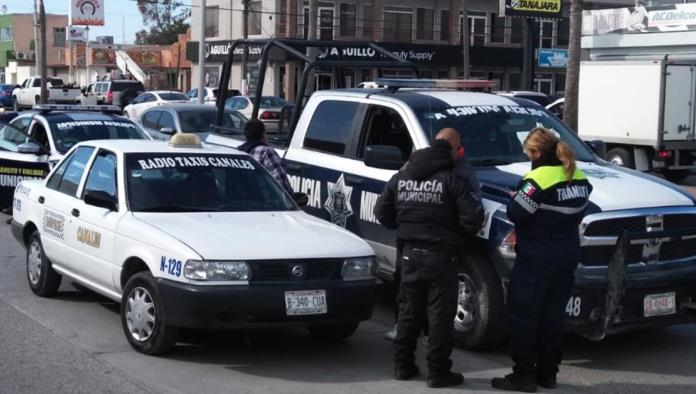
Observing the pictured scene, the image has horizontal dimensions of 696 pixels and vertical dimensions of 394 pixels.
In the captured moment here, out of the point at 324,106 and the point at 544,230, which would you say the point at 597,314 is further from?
the point at 324,106

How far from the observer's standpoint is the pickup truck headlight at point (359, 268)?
7.51 metres

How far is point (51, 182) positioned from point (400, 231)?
408 centimetres

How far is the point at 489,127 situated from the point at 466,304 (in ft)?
6.05

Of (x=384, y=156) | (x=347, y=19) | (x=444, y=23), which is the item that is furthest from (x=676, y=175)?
(x=444, y=23)

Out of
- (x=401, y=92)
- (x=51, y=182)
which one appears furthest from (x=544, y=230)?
(x=51, y=182)

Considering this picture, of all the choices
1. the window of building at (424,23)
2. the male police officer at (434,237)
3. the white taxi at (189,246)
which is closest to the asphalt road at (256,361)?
the white taxi at (189,246)

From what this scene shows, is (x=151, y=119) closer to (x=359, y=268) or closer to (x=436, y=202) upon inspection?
(x=359, y=268)

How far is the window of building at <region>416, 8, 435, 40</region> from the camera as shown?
184 ft

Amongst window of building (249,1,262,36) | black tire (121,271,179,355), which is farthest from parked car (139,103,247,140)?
window of building (249,1,262,36)

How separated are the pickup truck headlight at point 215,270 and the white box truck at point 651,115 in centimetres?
1613

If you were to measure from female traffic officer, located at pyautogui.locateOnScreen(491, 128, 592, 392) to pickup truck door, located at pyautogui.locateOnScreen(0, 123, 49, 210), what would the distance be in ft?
28.1

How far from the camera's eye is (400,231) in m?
7.06

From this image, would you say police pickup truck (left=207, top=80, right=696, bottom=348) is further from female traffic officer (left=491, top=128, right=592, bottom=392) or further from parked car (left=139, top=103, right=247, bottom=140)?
parked car (left=139, top=103, right=247, bottom=140)

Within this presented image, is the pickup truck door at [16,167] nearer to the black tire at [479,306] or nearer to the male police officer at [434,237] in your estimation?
the black tire at [479,306]
